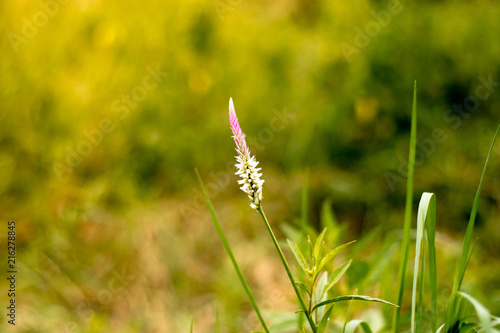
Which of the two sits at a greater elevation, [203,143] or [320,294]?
[203,143]

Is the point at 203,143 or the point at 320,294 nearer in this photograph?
the point at 320,294

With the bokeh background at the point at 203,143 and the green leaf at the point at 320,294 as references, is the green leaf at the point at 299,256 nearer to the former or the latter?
the green leaf at the point at 320,294

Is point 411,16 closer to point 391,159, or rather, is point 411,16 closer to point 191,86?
point 391,159

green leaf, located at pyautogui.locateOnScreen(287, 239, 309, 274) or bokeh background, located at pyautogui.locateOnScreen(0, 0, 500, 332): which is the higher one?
bokeh background, located at pyautogui.locateOnScreen(0, 0, 500, 332)

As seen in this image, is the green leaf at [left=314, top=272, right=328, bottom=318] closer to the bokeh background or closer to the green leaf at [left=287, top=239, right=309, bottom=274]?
the green leaf at [left=287, top=239, right=309, bottom=274]

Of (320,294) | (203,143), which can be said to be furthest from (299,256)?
(203,143)

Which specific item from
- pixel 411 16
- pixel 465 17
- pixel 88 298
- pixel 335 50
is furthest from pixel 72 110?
pixel 465 17

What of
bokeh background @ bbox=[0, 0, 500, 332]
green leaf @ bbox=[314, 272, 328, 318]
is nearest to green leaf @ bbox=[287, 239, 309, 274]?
green leaf @ bbox=[314, 272, 328, 318]

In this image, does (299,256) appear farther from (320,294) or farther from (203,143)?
(203,143)

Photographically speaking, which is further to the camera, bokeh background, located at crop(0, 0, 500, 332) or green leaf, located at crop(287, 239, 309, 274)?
bokeh background, located at crop(0, 0, 500, 332)
